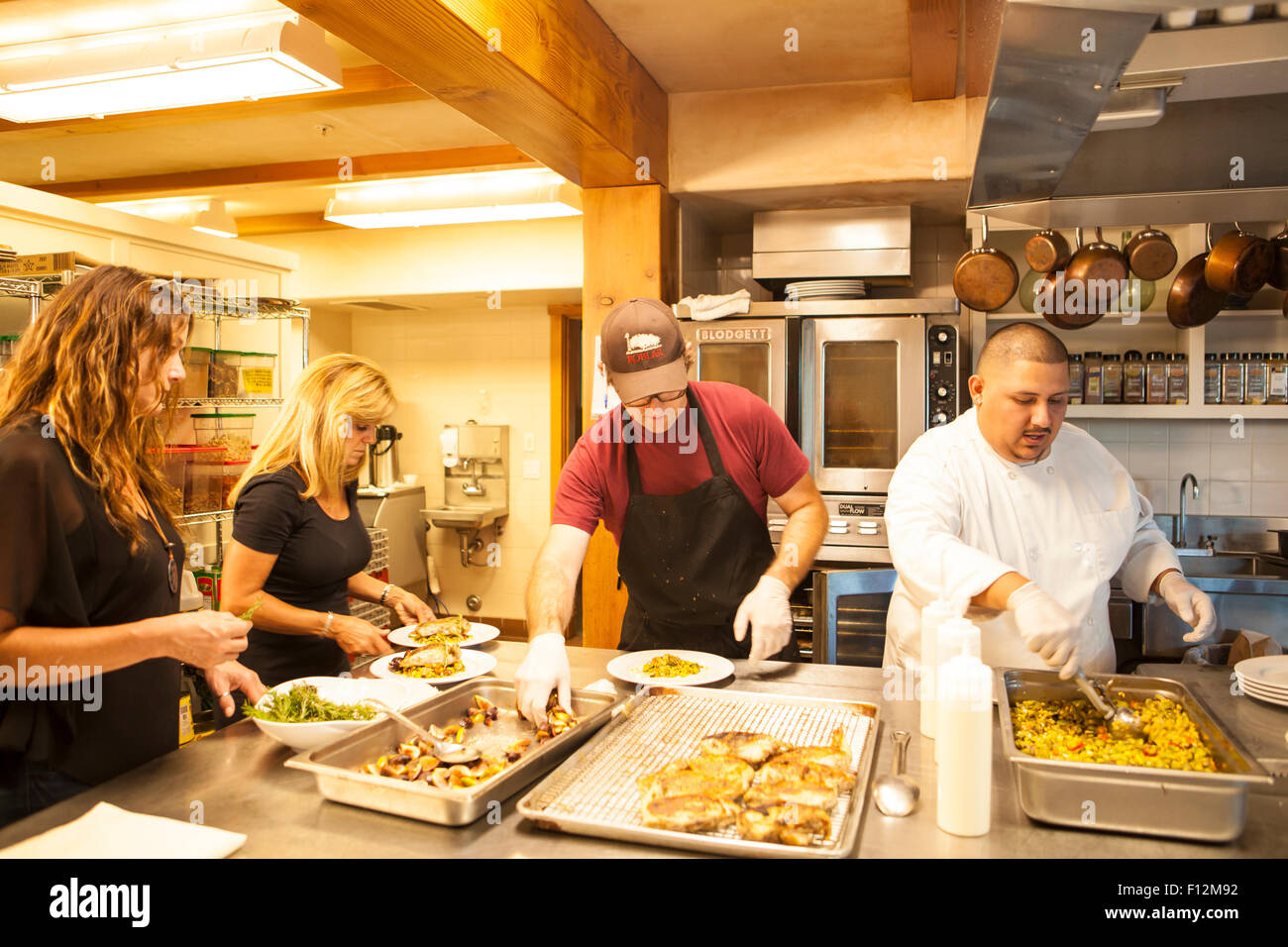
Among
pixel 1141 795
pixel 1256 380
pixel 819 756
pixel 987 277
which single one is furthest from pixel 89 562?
pixel 1256 380

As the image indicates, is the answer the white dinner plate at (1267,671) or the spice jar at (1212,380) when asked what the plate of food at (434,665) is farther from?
the spice jar at (1212,380)

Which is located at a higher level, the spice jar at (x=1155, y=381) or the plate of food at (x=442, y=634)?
the spice jar at (x=1155, y=381)

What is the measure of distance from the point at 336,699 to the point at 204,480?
2569 mm

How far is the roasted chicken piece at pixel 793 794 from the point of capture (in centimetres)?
133

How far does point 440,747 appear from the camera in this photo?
1.57 meters

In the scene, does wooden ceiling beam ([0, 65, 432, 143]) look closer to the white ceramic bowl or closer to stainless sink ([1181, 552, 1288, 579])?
the white ceramic bowl

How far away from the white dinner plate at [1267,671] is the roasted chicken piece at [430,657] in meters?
1.80

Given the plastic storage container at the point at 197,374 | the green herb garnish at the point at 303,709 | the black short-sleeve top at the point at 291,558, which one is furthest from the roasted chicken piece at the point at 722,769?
the plastic storage container at the point at 197,374

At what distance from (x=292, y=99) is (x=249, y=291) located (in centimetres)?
151

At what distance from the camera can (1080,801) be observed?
51.6 inches

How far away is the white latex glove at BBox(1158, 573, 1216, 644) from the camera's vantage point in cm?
205

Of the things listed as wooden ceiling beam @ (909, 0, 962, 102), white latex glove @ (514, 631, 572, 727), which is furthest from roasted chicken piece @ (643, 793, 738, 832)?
wooden ceiling beam @ (909, 0, 962, 102)

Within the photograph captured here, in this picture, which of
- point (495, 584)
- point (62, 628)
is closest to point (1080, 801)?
point (62, 628)

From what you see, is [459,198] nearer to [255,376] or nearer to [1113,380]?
[255,376]
